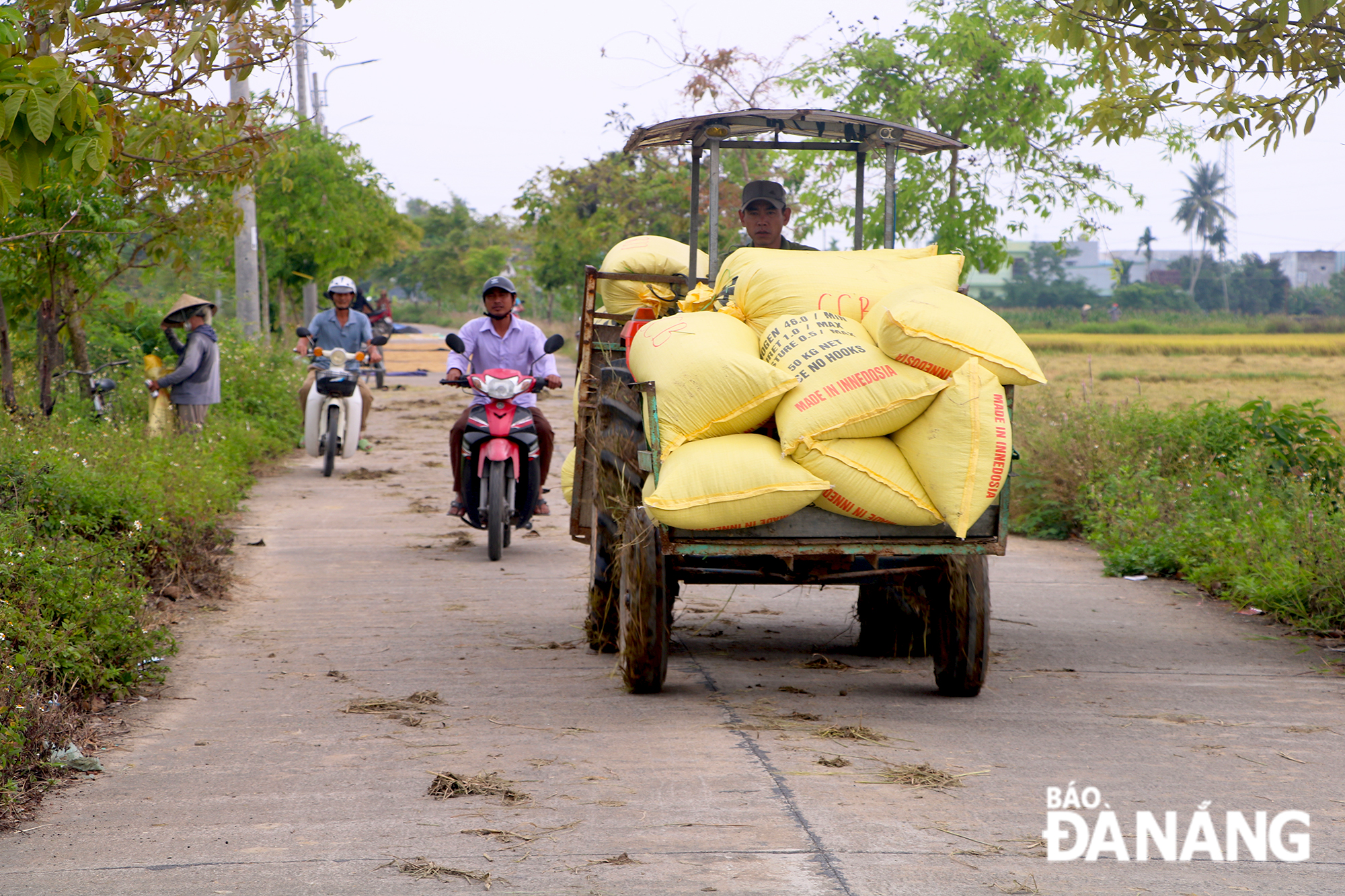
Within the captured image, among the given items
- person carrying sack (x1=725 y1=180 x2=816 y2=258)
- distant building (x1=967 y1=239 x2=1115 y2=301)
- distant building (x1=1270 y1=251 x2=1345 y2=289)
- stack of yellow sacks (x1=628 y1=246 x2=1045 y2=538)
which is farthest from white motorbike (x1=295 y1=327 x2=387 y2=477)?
distant building (x1=1270 y1=251 x2=1345 y2=289)

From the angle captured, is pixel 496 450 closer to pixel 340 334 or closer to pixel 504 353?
pixel 504 353

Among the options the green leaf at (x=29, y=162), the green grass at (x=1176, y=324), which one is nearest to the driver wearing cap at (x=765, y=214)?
the green leaf at (x=29, y=162)

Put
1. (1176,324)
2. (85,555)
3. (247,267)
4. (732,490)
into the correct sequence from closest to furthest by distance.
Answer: (732,490)
(85,555)
(247,267)
(1176,324)

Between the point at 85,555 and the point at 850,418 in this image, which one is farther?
the point at 85,555

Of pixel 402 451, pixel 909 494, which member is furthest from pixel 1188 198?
pixel 909 494

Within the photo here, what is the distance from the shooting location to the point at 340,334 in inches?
534

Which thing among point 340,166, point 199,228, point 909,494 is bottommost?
point 909,494

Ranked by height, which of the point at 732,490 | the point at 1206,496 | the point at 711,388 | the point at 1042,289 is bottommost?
the point at 1206,496

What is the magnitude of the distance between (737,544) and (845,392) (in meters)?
0.71

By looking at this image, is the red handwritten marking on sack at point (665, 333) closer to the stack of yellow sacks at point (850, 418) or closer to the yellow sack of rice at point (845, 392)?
the stack of yellow sacks at point (850, 418)

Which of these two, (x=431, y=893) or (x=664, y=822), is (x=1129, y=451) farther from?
(x=431, y=893)

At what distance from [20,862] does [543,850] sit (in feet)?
4.64

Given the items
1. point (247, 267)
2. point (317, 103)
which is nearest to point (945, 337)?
point (247, 267)

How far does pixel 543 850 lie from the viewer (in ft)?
12.0
